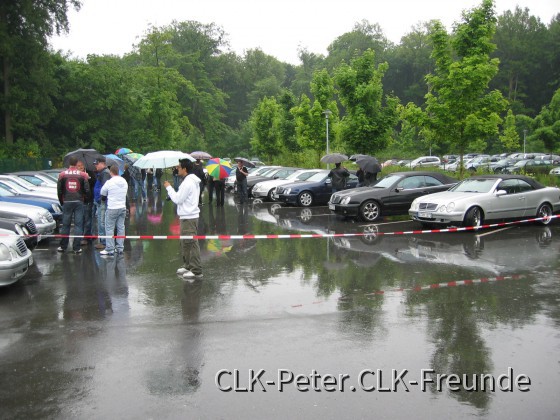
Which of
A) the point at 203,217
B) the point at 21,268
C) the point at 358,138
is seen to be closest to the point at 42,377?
the point at 21,268

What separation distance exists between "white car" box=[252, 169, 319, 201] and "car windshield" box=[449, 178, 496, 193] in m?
8.43

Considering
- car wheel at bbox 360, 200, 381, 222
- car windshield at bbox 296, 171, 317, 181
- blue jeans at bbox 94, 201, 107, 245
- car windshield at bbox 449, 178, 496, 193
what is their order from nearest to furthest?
blue jeans at bbox 94, 201, 107, 245 → car windshield at bbox 449, 178, 496, 193 → car wheel at bbox 360, 200, 381, 222 → car windshield at bbox 296, 171, 317, 181

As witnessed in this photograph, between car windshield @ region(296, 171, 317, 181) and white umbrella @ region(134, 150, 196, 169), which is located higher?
white umbrella @ region(134, 150, 196, 169)

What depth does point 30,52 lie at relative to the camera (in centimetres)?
3769

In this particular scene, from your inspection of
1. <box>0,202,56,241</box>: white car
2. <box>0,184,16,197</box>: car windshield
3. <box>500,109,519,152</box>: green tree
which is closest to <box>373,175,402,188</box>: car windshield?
<box>0,202,56,241</box>: white car

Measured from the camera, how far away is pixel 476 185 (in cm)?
1516

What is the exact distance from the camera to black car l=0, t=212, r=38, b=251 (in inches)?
425

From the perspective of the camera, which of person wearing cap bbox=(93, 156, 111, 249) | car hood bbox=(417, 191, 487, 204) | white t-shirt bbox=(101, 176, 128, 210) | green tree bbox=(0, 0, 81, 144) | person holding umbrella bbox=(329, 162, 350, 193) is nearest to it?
white t-shirt bbox=(101, 176, 128, 210)

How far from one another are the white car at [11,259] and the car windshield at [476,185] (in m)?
11.3

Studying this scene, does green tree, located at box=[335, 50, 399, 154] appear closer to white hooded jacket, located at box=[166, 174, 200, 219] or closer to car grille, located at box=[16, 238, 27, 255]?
white hooded jacket, located at box=[166, 174, 200, 219]

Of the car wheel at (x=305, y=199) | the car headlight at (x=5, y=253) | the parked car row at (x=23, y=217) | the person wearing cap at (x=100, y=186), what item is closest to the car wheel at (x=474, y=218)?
the car wheel at (x=305, y=199)

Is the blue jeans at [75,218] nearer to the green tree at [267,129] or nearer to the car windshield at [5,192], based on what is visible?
the car windshield at [5,192]

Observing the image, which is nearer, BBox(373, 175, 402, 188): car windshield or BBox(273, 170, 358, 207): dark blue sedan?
BBox(373, 175, 402, 188): car windshield

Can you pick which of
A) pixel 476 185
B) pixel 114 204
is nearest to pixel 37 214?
pixel 114 204
